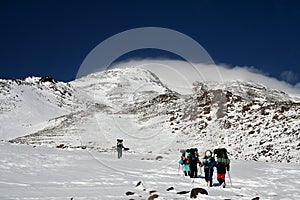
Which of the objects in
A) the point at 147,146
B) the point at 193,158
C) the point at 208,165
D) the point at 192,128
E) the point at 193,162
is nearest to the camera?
the point at 208,165

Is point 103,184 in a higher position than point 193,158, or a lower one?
lower

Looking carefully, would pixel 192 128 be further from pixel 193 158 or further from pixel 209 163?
pixel 209 163

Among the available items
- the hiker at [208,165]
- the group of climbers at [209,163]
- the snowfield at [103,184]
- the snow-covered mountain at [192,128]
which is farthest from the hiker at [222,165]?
the snow-covered mountain at [192,128]

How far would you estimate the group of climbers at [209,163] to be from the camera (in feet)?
51.3

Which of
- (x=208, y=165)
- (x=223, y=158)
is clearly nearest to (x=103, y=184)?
(x=208, y=165)

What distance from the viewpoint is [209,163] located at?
16328 mm

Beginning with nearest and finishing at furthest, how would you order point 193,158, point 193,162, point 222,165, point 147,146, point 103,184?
point 103,184 → point 222,165 → point 193,162 → point 193,158 → point 147,146

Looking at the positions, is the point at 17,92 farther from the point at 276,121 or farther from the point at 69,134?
the point at 276,121

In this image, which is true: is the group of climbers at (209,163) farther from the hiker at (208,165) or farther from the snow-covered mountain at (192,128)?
the snow-covered mountain at (192,128)

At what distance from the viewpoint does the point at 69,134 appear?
54.0 m

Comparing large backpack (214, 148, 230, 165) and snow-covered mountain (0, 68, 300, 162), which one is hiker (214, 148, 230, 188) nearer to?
large backpack (214, 148, 230, 165)

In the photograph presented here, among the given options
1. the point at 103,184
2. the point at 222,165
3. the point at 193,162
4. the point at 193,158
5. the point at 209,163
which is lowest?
the point at 103,184

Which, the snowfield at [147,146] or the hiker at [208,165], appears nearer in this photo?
the snowfield at [147,146]

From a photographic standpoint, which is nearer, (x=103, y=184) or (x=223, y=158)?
(x=103, y=184)
